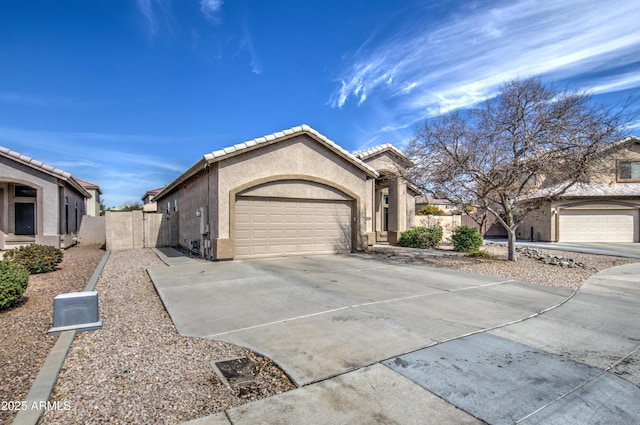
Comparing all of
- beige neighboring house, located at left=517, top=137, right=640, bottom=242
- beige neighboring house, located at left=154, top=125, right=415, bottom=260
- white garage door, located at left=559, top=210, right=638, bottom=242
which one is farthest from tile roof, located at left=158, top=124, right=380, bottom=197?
white garage door, located at left=559, top=210, right=638, bottom=242

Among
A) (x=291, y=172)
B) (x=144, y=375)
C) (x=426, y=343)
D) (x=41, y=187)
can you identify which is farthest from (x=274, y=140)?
(x=41, y=187)

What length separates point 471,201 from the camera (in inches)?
511

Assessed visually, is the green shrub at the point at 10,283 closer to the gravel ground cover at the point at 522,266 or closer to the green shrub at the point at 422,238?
the gravel ground cover at the point at 522,266

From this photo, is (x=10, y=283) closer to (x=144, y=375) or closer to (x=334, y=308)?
(x=144, y=375)

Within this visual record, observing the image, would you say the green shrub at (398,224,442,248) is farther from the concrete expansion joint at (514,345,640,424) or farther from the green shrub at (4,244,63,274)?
the green shrub at (4,244,63,274)

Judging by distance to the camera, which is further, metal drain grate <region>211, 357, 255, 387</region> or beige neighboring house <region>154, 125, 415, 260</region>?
beige neighboring house <region>154, 125, 415, 260</region>

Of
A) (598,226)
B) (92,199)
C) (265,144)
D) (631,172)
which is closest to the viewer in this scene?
(265,144)

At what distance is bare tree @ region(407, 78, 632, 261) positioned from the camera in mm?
10266

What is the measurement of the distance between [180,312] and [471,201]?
10770 mm

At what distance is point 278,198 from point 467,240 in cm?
906

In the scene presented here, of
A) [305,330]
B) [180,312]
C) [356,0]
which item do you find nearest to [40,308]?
[180,312]

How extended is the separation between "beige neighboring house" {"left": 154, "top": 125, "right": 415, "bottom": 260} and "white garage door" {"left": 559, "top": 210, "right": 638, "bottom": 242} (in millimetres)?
15215

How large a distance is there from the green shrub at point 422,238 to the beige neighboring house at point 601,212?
31.8 feet

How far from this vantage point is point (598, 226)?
22766 mm
